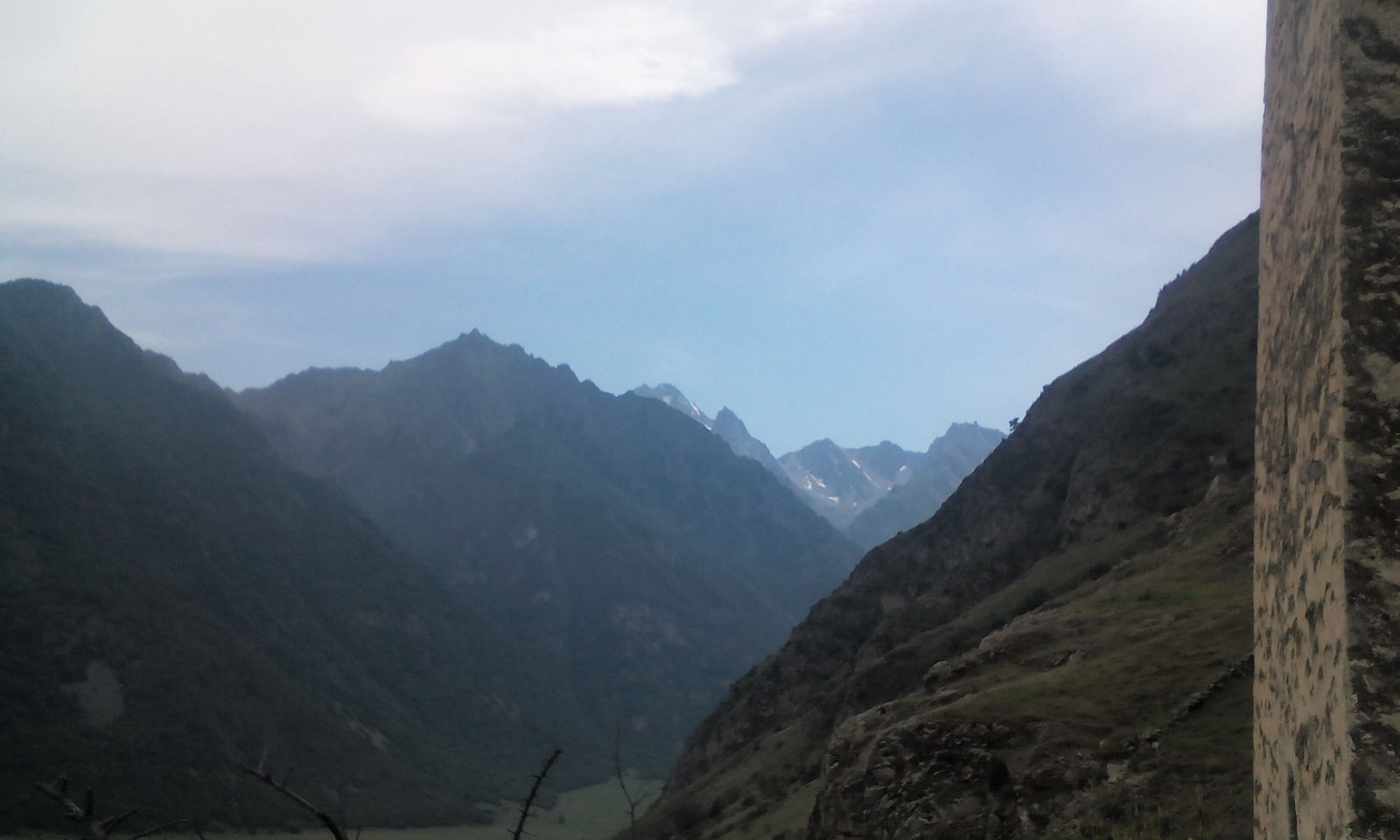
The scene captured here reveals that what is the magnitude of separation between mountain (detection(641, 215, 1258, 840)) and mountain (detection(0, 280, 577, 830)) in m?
31.0

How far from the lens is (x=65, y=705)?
77.0 metres

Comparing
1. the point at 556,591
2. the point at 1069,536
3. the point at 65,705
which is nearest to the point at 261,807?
the point at 65,705

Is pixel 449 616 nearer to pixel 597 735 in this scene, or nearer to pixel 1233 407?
pixel 597 735

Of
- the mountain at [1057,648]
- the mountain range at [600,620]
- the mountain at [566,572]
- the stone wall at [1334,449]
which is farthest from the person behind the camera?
the mountain at [566,572]

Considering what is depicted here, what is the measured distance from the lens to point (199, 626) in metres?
97.2

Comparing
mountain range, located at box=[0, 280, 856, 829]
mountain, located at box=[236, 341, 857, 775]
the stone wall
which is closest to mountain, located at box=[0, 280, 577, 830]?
mountain range, located at box=[0, 280, 856, 829]

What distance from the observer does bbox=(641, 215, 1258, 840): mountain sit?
63.6 ft

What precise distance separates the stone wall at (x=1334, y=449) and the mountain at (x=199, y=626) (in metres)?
55.6

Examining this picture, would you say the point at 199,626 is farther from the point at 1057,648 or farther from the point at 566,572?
the point at 1057,648

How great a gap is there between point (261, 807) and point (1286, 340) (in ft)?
256

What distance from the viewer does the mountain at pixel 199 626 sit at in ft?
252

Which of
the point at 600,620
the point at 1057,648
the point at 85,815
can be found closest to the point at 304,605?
the point at 600,620

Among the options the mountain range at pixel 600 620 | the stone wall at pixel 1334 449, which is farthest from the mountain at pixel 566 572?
the stone wall at pixel 1334 449

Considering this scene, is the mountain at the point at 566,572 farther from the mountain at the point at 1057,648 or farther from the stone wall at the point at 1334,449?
the stone wall at the point at 1334,449
